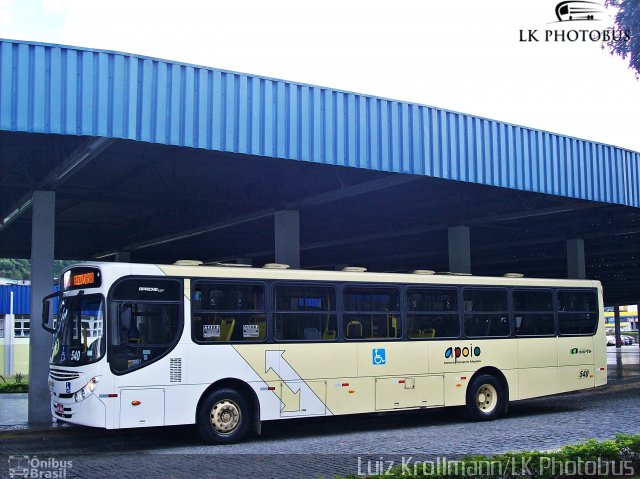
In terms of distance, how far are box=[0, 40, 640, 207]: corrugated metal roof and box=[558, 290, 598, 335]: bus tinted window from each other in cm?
284

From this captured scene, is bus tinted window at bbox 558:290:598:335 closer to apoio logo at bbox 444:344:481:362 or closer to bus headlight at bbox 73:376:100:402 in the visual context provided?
apoio logo at bbox 444:344:481:362

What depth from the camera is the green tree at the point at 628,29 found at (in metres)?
13.5

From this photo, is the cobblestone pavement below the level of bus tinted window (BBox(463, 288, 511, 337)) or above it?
below

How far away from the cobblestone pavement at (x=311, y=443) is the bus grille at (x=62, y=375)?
116 cm

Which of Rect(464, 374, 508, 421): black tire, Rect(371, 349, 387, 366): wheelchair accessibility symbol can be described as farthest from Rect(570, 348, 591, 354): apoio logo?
Rect(371, 349, 387, 366): wheelchair accessibility symbol

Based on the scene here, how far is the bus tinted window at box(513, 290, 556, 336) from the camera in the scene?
16750 mm

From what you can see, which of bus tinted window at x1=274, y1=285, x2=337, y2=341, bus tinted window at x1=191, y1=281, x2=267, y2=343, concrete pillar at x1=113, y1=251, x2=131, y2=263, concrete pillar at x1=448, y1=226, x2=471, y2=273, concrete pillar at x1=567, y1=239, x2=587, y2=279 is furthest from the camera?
concrete pillar at x1=113, y1=251, x2=131, y2=263

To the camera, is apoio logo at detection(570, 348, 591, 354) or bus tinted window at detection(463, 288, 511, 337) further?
apoio logo at detection(570, 348, 591, 354)

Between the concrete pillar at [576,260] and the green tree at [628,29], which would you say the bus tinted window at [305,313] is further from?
the concrete pillar at [576,260]

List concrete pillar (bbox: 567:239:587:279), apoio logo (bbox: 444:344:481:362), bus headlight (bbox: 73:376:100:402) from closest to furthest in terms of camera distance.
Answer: bus headlight (bbox: 73:376:100:402) → apoio logo (bbox: 444:344:481:362) → concrete pillar (bbox: 567:239:587:279)

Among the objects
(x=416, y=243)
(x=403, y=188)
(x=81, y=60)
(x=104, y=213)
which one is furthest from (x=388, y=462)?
(x=416, y=243)

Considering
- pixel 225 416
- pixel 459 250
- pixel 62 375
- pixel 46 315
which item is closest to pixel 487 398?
pixel 225 416

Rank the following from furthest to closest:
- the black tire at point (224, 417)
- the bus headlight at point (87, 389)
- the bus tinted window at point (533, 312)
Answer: the bus tinted window at point (533, 312) → the black tire at point (224, 417) → the bus headlight at point (87, 389)

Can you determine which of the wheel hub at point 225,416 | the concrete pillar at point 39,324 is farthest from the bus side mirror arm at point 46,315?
the wheel hub at point 225,416
